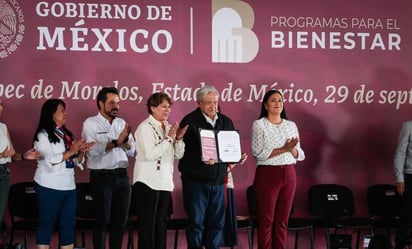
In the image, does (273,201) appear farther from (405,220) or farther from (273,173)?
(405,220)

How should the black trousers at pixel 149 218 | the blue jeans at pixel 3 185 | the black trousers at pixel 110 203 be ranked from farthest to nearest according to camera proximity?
the blue jeans at pixel 3 185
the black trousers at pixel 110 203
the black trousers at pixel 149 218

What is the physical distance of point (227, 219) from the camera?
17.4ft

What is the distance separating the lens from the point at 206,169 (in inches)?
200

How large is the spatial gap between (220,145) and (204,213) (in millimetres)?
575

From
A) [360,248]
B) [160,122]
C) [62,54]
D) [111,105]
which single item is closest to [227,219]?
[160,122]

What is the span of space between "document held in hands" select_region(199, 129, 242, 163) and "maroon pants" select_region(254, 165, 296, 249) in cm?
39

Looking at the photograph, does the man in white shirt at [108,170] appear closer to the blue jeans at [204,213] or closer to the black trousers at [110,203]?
the black trousers at [110,203]

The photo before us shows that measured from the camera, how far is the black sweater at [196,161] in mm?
5066

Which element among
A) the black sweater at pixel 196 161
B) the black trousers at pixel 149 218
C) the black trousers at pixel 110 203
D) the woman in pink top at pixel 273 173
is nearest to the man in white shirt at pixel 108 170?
the black trousers at pixel 110 203

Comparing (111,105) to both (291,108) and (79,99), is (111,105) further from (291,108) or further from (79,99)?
(291,108)

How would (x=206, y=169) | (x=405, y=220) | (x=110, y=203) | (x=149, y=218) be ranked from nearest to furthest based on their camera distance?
1. (x=149, y=218)
2. (x=206, y=169)
3. (x=110, y=203)
4. (x=405, y=220)

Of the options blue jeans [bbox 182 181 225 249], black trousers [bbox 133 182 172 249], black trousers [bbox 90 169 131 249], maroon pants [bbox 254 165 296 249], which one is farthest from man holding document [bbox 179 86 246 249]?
black trousers [bbox 90 169 131 249]

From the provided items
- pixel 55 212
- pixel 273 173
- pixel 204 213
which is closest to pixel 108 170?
pixel 55 212

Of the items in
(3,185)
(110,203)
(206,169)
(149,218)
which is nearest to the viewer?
(149,218)
